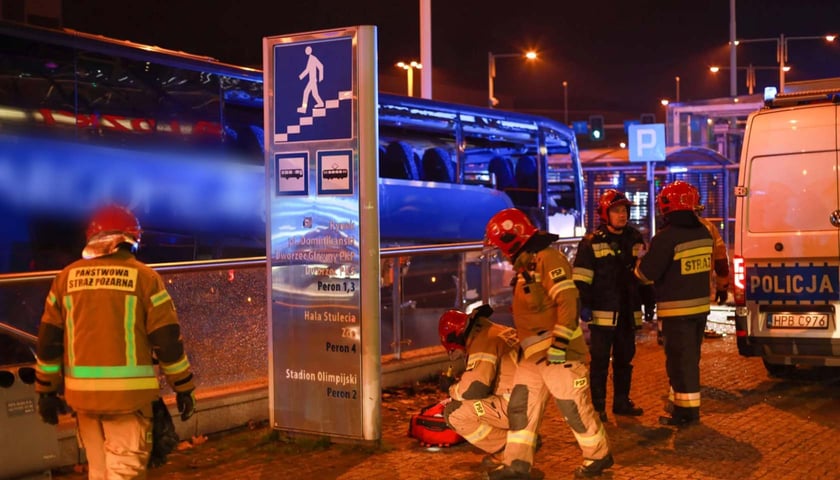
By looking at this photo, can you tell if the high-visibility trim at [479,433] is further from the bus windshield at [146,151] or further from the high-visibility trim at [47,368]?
the high-visibility trim at [47,368]

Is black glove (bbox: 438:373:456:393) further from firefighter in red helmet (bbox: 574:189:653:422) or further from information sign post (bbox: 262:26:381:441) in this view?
firefighter in red helmet (bbox: 574:189:653:422)

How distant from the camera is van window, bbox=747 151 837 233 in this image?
895 centimetres

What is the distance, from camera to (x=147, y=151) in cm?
1170

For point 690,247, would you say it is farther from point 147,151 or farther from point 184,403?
point 147,151

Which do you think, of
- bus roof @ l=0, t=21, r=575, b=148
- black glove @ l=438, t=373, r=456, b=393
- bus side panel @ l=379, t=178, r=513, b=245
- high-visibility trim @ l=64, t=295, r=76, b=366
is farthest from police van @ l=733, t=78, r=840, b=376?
bus side panel @ l=379, t=178, r=513, b=245

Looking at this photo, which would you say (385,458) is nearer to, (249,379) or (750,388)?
(249,379)

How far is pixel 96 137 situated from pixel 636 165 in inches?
793

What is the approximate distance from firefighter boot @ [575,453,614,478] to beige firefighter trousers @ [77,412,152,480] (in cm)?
296

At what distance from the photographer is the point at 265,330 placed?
8.88 meters

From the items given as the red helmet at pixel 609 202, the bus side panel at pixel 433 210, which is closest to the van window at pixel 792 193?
the red helmet at pixel 609 202

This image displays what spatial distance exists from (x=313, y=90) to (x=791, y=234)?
4590 millimetres

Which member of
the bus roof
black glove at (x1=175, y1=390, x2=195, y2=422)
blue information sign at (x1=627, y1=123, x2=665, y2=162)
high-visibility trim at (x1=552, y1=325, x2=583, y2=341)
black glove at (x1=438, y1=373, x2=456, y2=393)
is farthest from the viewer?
blue information sign at (x1=627, y1=123, x2=665, y2=162)

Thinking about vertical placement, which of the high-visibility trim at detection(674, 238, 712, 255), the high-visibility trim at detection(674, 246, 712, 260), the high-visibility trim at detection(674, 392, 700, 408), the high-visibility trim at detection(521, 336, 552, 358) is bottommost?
the high-visibility trim at detection(674, 392, 700, 408)

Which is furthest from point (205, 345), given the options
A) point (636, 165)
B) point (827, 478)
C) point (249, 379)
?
point (636, 165)
